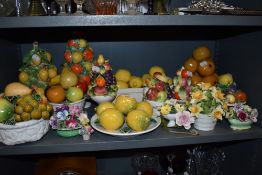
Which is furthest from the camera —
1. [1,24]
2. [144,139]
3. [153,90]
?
[153,90]

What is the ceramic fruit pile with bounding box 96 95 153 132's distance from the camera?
87 centimetres

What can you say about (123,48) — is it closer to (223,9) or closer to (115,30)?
(115,30)

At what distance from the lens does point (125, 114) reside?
94cm

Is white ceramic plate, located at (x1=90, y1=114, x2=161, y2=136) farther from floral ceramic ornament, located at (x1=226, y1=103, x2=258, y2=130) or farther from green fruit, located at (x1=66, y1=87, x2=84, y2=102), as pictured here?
floral ceramic ornament, located at (x1=226, y1=103, x2=258, y2=130)

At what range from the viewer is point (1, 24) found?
757 millimetres

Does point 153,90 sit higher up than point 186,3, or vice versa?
point 186,3

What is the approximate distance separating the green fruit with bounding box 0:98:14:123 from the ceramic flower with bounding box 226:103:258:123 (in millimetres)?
723

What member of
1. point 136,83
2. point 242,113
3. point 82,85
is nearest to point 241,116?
point 242,113

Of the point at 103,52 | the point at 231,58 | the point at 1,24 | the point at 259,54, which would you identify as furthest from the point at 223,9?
the point at 1,24

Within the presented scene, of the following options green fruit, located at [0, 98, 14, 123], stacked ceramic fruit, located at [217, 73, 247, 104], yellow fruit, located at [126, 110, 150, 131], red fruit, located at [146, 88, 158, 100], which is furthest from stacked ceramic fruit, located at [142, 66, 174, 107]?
green fruit, located at [0, 98, 14, 123]

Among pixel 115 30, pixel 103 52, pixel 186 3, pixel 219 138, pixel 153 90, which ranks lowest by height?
pixel 219 138

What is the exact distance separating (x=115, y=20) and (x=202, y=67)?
52 cm

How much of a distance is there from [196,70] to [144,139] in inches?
18.6

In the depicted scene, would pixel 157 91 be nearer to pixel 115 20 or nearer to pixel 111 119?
pixel 111 119
